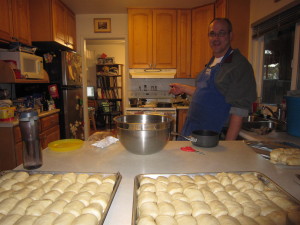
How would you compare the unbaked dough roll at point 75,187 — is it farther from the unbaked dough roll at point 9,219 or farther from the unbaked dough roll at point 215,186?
the unbaked dough roll at point 215,186

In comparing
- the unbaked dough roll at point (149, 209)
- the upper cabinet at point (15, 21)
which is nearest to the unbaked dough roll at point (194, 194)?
the unbaked dough roll at point (149, 209)

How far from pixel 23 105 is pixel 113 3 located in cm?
201

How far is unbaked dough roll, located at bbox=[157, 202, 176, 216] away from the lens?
20.3 inches

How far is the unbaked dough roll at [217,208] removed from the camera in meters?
0.52

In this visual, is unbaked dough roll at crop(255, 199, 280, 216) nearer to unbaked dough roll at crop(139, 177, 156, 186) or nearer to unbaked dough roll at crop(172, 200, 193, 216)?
unbaked dough roll at crop(172, 200, 193, 216)

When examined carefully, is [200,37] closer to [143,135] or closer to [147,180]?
[143,135]

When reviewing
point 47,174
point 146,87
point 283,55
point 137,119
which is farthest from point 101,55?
point 47,174

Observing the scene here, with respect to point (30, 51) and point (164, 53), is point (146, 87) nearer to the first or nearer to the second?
point (164, 53)

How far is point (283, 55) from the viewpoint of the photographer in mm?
2195

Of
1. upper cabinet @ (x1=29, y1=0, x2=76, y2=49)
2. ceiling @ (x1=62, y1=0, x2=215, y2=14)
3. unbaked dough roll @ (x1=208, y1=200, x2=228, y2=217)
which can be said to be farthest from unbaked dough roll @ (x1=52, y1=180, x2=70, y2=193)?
ceiling @ (x1=62, y1=0, x2=215, y2=14)

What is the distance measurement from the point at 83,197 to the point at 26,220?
0.47 ft

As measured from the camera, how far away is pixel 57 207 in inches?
21.0

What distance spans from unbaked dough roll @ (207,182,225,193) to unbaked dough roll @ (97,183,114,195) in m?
0.31

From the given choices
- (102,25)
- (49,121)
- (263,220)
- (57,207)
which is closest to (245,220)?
(263,220)
